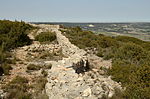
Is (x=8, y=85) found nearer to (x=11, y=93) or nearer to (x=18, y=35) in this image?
(x=11, y=93)

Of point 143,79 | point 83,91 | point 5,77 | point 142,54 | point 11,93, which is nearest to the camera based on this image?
point 83,91

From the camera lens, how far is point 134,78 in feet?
23.7

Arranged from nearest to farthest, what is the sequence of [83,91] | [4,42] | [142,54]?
[83,91] → [142,54] → [4,42]

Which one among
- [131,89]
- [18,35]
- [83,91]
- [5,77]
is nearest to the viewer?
[83,91]

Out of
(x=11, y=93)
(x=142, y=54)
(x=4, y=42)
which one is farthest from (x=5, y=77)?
(x=142, y=54)

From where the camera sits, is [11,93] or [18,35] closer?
[11,93]

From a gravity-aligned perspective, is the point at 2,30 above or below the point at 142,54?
above

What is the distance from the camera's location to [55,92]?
A: 596 centimetres

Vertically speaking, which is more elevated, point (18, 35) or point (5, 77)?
point (18, 35)

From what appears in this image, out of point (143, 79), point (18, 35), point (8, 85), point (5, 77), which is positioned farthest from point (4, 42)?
point (143, 79)

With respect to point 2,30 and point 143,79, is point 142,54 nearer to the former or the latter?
point 143,79

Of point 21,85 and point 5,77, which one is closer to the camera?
point 21,85

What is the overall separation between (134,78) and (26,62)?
649cm

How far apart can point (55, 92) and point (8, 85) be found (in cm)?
241
